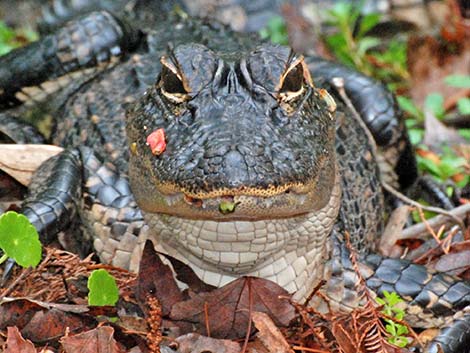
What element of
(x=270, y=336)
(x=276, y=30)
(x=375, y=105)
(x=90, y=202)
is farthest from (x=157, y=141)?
(x=276, y=30)

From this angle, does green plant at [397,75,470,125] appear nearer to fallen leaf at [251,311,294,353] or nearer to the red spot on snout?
the red spot on snout

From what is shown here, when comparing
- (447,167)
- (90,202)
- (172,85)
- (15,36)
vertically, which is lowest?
(15,36)

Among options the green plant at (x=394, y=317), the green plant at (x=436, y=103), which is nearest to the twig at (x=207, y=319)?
the green plant at (x=394, y=317)

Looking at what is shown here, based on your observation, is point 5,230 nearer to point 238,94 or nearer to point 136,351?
point 136,351

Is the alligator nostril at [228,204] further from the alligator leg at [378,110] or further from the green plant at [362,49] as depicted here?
the green plant at [362,49]

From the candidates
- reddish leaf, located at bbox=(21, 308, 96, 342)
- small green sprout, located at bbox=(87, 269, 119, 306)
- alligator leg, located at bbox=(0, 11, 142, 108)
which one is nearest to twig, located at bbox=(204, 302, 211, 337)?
small green sprout, located at bbox=(87, 269, 119, 306)

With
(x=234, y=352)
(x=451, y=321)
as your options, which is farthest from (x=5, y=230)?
(x=451, y=321)

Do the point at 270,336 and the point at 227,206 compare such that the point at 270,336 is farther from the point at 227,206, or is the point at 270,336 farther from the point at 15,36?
the point at 15,36
